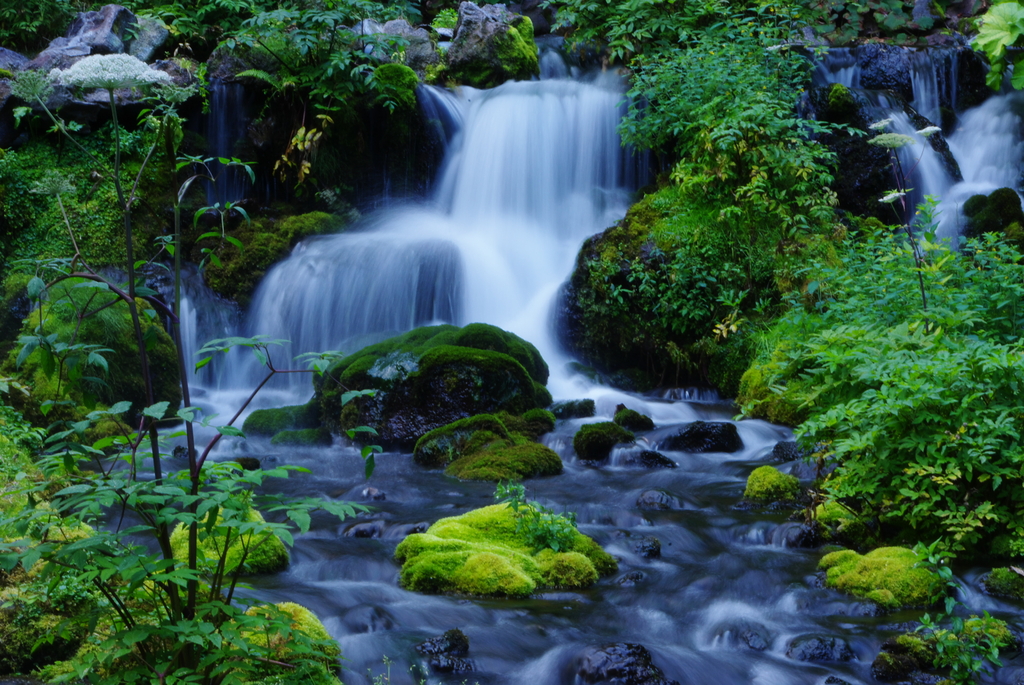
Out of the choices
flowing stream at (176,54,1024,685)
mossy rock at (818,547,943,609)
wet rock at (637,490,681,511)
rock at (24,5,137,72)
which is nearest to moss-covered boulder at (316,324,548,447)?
flowing stream at (176,54,1024,685)

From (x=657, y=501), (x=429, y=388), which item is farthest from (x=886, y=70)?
(x=657, y=501)

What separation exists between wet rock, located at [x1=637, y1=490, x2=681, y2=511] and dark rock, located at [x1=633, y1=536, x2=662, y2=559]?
35.0 inches

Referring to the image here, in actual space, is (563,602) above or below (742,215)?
below

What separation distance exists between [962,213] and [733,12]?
534cm

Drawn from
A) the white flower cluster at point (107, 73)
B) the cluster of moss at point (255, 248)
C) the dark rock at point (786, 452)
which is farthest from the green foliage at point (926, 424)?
the cluster of moss at point (255, 248)

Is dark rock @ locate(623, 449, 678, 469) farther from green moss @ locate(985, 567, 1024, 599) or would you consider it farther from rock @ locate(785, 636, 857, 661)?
rock @ locate(785, 636, 857, 661)

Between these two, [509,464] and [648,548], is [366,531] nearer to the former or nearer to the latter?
[648,548]

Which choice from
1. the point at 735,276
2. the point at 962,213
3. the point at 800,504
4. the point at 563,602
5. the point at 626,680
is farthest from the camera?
the point at 962,213

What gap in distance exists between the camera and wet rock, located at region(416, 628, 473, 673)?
3.80 metres

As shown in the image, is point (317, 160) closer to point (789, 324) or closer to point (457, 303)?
point (457, 303)

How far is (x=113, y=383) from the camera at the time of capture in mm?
9445

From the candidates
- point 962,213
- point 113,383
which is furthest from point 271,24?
point 962,213

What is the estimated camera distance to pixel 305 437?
30.2ft

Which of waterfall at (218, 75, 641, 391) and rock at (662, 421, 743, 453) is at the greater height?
waterfall at (218, 75, 641, 391)
